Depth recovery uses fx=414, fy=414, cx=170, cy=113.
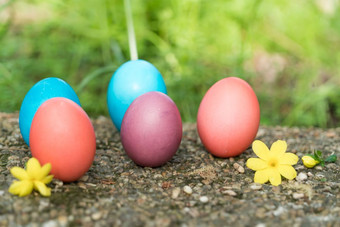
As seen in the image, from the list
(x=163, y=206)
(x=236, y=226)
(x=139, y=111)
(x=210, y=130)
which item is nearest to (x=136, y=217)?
(x=163, y=206)

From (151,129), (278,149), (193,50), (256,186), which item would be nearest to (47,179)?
(151,129)

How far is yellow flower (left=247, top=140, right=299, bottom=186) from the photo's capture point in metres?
1.75

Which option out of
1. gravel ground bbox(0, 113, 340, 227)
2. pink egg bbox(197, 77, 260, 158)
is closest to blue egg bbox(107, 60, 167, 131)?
gravel ground bbox(0, 113, 340, 227)

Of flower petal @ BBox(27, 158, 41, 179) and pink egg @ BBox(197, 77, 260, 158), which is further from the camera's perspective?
pink egg @ BBox(197, 77, 260, 158)

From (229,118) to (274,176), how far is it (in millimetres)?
343

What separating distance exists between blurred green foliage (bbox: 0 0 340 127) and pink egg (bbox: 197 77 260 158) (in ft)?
3.56

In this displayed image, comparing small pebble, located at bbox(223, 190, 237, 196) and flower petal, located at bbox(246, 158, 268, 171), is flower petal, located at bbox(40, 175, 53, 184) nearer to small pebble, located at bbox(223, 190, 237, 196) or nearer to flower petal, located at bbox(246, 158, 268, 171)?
small pebble, located at bbox(223, 190, 237, 196)

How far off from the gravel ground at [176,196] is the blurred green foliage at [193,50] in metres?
1.07

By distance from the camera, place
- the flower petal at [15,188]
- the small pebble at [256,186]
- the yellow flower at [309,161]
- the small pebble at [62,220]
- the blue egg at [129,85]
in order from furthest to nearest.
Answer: the blue egg at [129,85] < the yellow flower at [309,161] < the small pebble at [256,186] < the flower petal at [15,188] < the small pebble at [62,220]

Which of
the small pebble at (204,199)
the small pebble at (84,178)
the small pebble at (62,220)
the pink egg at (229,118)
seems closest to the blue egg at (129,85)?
the pink egg at (229,118)

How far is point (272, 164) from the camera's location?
178 cm

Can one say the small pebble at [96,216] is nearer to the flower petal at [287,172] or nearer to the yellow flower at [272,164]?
the yellow flower at [272,164]

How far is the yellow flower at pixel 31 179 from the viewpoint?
4.91 ft

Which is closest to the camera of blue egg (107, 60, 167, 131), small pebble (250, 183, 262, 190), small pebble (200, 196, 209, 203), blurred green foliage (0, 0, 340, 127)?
small pebble (200, 196, 209, 203)
